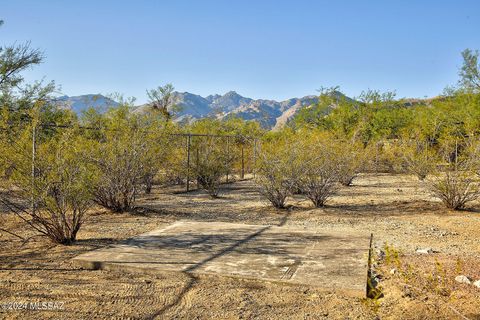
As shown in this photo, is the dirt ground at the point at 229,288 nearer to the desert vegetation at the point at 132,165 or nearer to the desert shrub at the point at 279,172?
the desert vegetation at the point at 132,165

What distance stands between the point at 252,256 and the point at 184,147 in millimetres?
10394

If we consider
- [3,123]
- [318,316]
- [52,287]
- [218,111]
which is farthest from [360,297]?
[218,111]

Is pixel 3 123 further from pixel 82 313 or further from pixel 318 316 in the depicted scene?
pixel 318 316

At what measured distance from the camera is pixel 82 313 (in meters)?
3.88

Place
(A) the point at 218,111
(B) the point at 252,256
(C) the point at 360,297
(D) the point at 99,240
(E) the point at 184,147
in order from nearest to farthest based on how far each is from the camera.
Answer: (C) the point at 360,297
(B) the point at 252,256
(D) the point at 99,240
(E) the point at 184,147
(A) the point at 218,111

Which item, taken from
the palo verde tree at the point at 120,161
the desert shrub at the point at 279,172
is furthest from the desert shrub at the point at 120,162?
the desert shrub at the point at 279,172

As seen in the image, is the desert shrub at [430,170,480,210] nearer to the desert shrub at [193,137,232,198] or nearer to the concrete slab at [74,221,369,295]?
the concrete slab at [74,221,369,295]

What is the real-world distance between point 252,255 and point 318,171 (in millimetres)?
5165

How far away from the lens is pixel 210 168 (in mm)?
14070

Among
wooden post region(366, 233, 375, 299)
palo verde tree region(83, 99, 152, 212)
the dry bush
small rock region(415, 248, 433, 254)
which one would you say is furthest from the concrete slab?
the dry bush

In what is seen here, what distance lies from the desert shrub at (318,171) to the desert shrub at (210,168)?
359 cm

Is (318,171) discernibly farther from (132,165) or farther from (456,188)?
(132,165)

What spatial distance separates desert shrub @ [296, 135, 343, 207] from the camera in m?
10.4

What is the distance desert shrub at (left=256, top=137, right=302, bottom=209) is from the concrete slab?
273 centimetres
